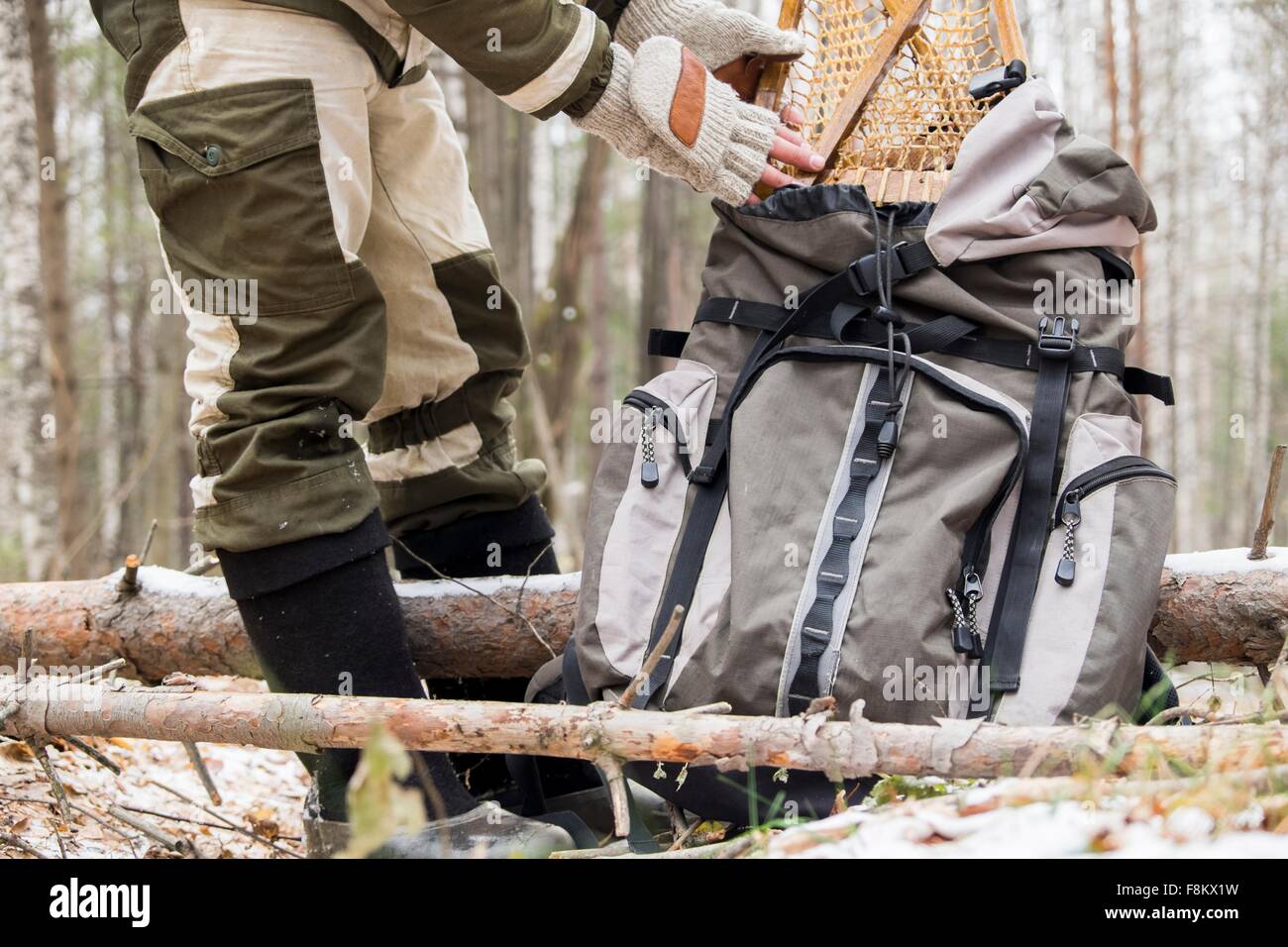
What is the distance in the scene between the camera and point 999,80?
6.75ft

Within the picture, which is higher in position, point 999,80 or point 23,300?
point 23,300

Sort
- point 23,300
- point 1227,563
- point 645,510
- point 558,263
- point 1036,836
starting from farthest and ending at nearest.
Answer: point 558,263 → point 23,300 → point 1227,563 → point 645,510 → point 1036,836

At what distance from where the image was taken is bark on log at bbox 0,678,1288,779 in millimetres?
1308

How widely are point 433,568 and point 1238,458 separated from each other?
21.1 meters

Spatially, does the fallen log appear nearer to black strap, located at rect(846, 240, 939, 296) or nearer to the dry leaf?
the dry leaf

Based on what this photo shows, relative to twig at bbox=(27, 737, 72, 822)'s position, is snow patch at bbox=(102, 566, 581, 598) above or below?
above

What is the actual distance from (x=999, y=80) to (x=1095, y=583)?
102 centimetres

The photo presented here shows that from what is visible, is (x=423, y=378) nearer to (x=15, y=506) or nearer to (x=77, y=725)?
(x=77, y=725)

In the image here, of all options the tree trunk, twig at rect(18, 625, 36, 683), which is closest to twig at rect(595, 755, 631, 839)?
twig at rect(18, 625, 36, 683)

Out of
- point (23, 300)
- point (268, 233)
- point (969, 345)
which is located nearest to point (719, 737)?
point (969, 345)

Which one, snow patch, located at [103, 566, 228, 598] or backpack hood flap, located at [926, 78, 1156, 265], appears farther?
snow patch, located at [103, 566, 228, 598]

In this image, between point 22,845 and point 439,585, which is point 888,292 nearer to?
point 439,585

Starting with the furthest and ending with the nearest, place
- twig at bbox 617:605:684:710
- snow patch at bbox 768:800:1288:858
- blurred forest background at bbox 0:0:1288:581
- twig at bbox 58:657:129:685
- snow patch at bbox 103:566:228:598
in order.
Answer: blurred forest background at bbox 0:0:1288:581, snow patch at bbox 103:566:228:598, twig at bbox 58:657:129:685, twig at bbox 617:605:684:710, snow patch at bbox 768:800:1288:858

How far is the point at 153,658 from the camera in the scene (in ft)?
8.30
